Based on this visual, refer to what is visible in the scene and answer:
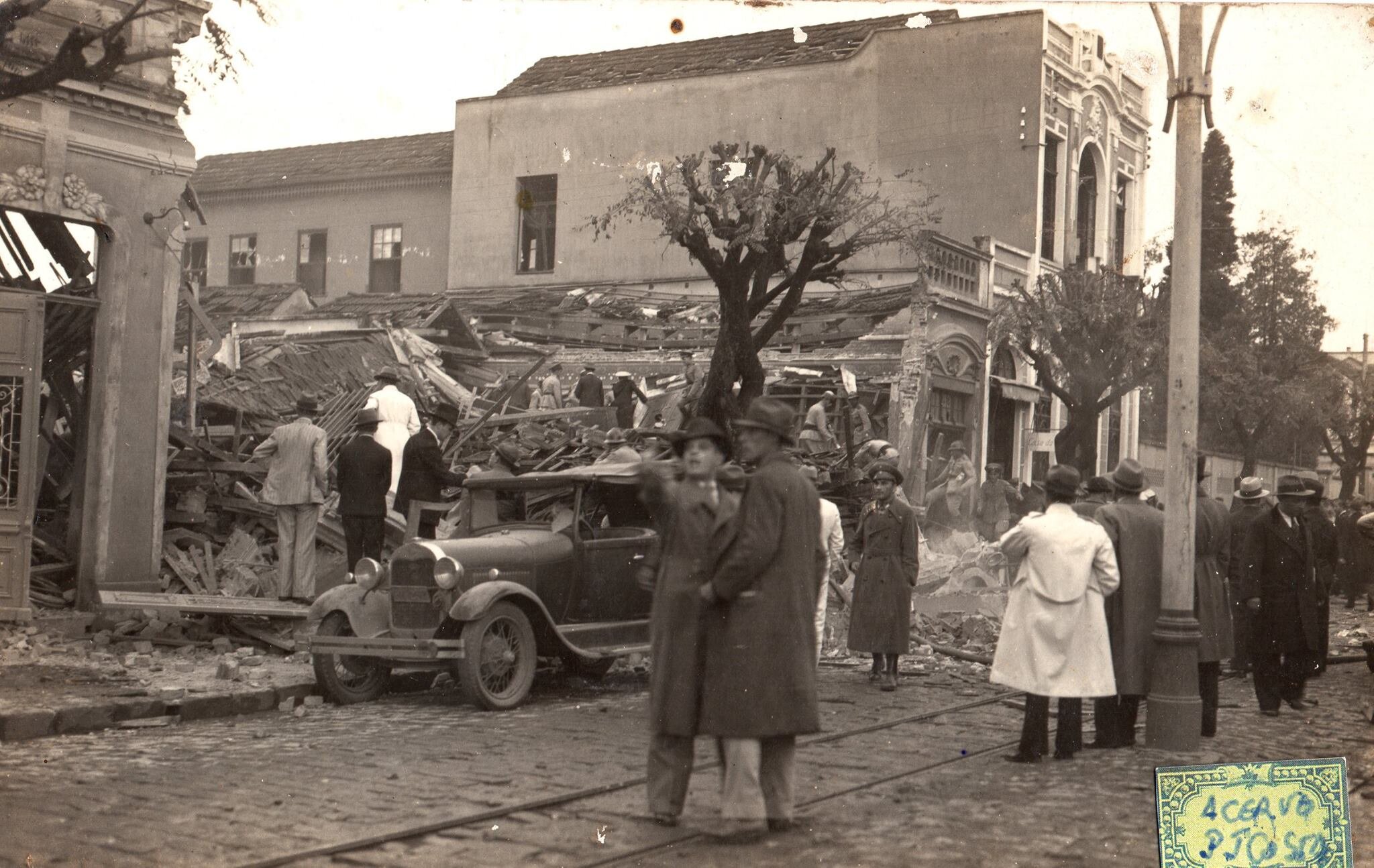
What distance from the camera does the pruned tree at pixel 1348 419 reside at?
16.0m

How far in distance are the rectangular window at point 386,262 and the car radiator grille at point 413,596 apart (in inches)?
570

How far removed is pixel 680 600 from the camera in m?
6.20

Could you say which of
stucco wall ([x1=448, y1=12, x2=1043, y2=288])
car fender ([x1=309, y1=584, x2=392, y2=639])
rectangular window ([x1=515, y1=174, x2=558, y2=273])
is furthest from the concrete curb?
rectangular window ([x1=515, y1=174, x2=558, y2=273])

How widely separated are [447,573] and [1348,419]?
12921 millimetres

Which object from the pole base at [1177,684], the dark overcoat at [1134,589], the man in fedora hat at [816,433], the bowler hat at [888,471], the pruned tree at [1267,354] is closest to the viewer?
the pole base at [1177,684]

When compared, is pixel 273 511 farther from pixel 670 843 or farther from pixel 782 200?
pixel 670 843

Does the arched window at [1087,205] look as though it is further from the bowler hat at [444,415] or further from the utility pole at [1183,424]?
the utility pole at [1183,424]

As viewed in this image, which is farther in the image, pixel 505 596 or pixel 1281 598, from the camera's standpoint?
pixel 1281 598

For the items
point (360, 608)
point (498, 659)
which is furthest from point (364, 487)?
point (498, 659)

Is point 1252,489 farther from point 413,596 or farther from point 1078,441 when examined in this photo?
point 1078,441

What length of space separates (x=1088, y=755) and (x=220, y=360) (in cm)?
1483

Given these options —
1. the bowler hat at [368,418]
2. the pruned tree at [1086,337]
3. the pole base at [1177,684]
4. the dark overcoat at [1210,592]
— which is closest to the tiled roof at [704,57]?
the bowler hat at [368,418]

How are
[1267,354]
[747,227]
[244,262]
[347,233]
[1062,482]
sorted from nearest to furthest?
[1062,482] < [747,227] < [1267,354] < [244,262] < [347,233]

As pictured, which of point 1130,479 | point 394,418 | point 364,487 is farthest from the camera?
point 394,418
